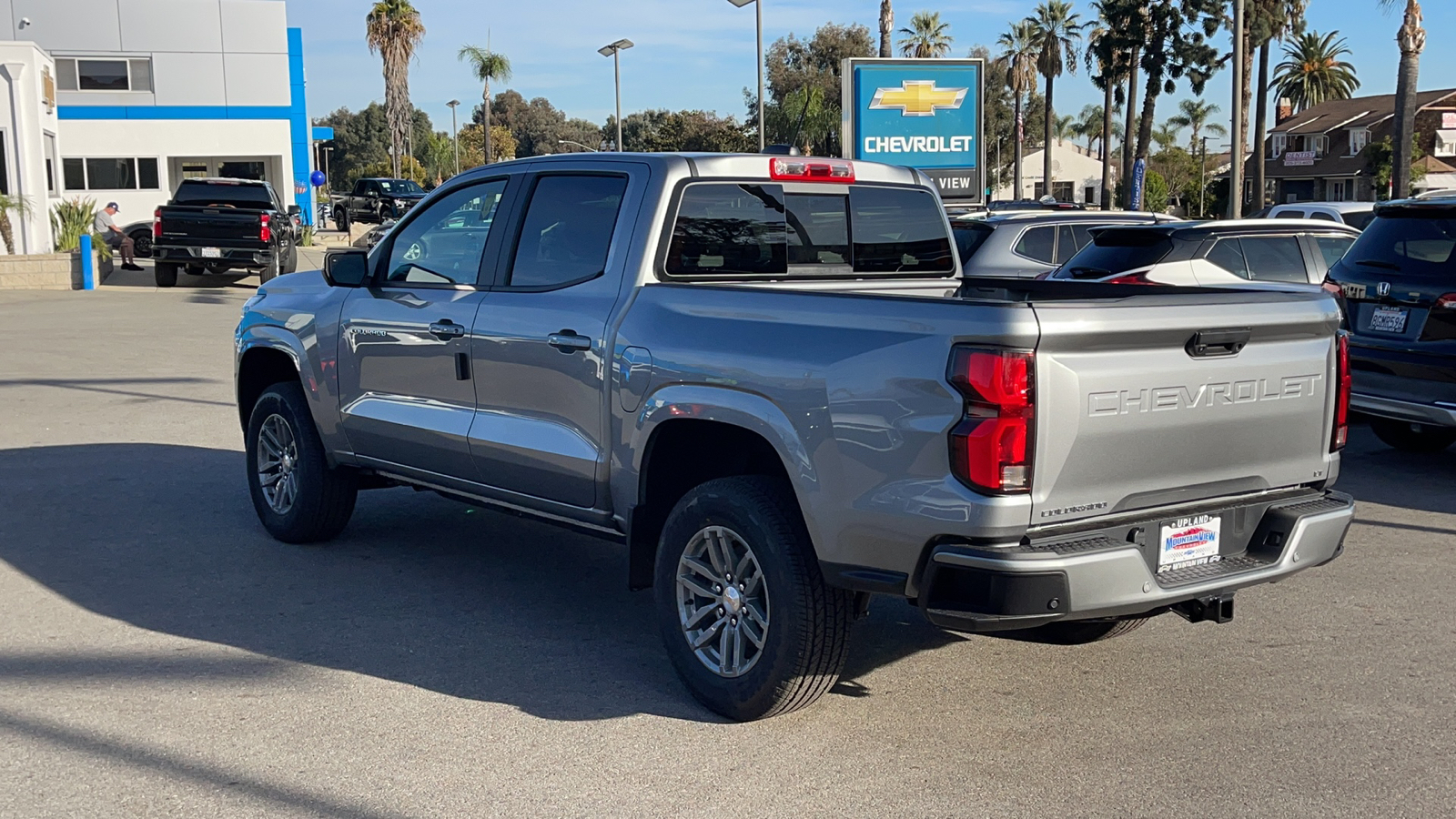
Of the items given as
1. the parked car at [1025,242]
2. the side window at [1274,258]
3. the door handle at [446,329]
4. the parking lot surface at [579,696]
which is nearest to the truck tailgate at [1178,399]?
the parking lot surface at [579,696]

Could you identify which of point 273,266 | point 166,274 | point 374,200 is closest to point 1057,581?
point 273,266

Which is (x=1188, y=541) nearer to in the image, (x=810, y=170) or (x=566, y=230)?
(x=810, y=170)

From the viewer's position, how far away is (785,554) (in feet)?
14.6

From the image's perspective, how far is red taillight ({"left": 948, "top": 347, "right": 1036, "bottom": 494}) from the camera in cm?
386

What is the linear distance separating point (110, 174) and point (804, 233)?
41.8 meters

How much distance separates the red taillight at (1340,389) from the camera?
186 inches

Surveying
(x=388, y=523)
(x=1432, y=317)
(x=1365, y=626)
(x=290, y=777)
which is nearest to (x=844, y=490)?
(x=290, y=777)

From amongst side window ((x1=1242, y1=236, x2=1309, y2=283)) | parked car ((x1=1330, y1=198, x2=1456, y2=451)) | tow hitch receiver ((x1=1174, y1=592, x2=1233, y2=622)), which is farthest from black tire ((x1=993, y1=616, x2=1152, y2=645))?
side window ((x1=1242, y1=236, x2=1309, y2=283))

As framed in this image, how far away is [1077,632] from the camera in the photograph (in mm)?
5234

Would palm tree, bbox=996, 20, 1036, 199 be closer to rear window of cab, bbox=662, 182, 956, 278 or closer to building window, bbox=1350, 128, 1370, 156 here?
building window, bbox=1350, 128, 1370, 156

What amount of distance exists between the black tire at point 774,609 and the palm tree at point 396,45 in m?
60.0

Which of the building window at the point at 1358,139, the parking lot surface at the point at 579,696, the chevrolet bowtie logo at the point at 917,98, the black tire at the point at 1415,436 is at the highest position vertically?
the building window at the point at 1358,139

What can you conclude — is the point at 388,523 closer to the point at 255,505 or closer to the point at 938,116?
the point at 255,505

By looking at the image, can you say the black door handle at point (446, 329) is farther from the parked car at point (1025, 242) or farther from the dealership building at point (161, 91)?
the dealership building at point (161, 91)
